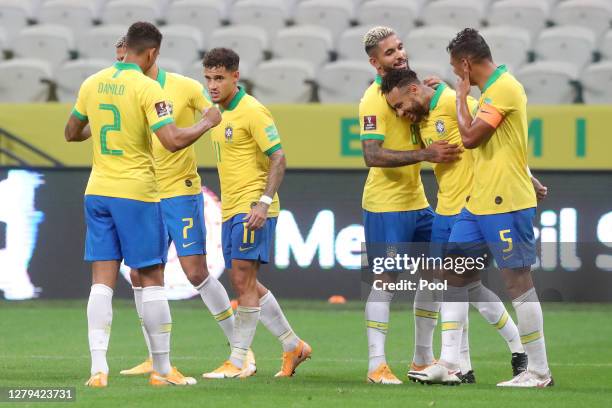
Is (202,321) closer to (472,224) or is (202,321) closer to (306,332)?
(306,332)

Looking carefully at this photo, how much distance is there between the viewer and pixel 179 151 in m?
8.70

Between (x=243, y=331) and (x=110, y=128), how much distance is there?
1724 millimetres

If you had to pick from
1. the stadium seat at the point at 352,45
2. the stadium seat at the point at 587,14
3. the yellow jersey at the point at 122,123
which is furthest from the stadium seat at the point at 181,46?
the yellow jersey at the point at 122,123

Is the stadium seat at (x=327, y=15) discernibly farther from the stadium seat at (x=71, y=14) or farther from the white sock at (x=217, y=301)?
the white sock at (x=217, y=301)

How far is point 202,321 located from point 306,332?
1.20m

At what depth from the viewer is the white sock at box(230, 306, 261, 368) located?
8406 millimetres

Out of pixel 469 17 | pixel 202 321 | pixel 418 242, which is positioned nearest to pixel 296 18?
pixel 469 17

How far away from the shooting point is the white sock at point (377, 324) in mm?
8055

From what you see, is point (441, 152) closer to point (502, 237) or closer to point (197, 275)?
point (502, 237)

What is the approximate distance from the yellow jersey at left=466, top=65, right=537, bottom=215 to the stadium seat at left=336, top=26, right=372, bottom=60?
784 cm

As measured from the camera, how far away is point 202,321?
1193 centimetres

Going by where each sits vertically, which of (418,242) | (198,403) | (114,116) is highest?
(114,116)

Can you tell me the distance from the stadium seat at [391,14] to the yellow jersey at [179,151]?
735 cm

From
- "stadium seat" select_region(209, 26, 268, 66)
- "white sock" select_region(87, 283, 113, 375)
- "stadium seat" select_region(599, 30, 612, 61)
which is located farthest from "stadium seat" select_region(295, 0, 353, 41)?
"white sock" select_region(87, 283, 113, 375)
